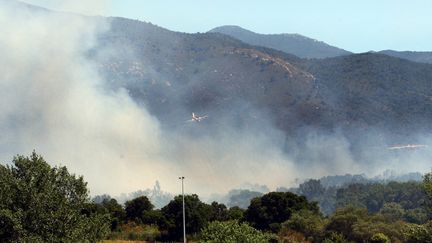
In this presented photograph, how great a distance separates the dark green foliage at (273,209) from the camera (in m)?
133

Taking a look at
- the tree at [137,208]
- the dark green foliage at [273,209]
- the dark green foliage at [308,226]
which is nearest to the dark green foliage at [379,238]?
the dark green foliage at [308,226]

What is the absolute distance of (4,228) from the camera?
56.5 metres

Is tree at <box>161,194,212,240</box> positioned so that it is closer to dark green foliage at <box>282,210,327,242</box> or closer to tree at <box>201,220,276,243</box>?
dark green foliage at <box>282,210,327,242</box>

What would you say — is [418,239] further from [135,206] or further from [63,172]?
[135,206]

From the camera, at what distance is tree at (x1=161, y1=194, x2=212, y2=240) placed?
119062 millimetres

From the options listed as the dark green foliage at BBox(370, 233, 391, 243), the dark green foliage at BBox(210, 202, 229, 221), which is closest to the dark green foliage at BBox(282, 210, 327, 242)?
the dark green foliage at BBox(370, 233, 391, 243)

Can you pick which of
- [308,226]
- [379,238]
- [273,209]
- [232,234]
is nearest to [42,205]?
[232,234]

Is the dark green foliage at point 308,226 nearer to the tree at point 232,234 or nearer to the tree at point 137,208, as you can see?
the tree at point 137,208

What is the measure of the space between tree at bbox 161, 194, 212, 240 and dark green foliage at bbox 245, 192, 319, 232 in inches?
572

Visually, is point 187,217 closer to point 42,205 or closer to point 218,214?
point 218,214

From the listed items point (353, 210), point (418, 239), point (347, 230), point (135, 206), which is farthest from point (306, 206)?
point (418, 239)

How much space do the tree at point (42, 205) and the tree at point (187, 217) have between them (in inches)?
2215

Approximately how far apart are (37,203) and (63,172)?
5.80 metres

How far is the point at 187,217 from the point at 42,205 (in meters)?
63.7
